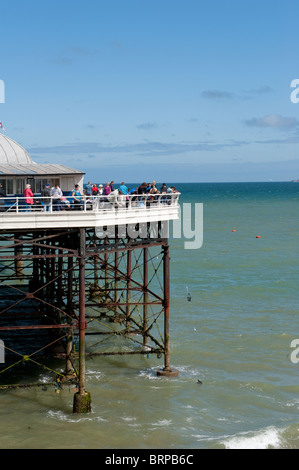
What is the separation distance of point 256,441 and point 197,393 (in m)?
4.53

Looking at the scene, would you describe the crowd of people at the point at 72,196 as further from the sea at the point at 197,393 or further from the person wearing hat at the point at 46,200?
the sea at the point at 197,393

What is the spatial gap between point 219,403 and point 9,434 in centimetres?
802

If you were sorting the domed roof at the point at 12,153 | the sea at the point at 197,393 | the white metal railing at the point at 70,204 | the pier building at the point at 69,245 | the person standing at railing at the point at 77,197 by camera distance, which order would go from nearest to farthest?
the sea at the point at 197,393, the white metal railing at the point at 70,204, the pier building at the point at 69,245, the person standing at railing at the point at 77,197, the domed roof at the point at 12,153

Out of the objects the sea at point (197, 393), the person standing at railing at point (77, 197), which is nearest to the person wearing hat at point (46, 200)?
the person standing at railing at point (77, 197)

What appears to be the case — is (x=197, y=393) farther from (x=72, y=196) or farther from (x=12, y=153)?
(x=12, y=153)

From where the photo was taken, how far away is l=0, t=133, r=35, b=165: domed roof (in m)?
28.1

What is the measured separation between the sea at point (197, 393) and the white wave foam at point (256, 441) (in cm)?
3

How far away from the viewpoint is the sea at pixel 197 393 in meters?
20.6

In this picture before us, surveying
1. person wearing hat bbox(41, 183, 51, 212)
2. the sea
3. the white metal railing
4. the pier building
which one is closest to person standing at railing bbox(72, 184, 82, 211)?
the white metal railing

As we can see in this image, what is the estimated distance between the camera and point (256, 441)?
20.5 metres

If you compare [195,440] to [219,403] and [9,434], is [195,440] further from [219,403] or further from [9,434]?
[9,434]

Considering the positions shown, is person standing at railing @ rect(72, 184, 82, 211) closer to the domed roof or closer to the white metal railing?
the white metal railing

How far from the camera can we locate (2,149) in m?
28.2

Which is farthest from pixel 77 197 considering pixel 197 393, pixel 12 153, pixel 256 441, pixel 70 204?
pixel 256 441
